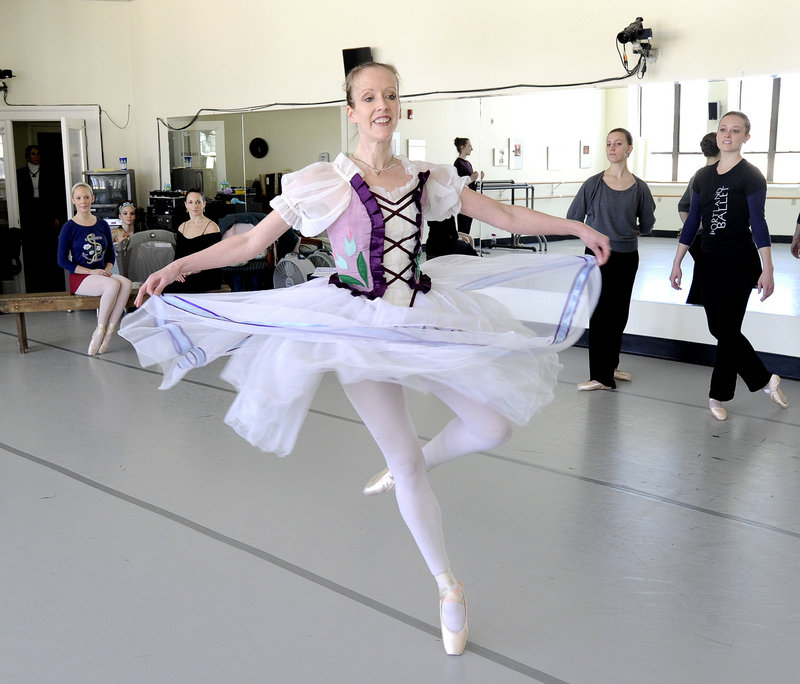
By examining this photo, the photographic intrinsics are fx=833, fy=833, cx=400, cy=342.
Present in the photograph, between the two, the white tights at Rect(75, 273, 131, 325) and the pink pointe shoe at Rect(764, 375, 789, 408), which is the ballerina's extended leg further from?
the white tights at Rect(75, 273, 131, 325)

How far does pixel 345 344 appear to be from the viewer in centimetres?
232

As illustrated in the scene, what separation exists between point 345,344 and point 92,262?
524 cm

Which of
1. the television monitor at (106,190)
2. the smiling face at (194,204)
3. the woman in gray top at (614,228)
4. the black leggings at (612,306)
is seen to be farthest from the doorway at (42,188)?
the black leggings at (612,306)

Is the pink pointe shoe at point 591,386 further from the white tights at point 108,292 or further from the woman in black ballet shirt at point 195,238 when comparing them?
the white tights at point 108,292

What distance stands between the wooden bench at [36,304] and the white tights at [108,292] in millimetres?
69

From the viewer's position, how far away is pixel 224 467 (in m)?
3.90

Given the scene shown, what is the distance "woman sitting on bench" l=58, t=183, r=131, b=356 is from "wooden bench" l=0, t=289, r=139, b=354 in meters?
0.07

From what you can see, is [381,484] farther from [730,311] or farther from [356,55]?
[356,55]

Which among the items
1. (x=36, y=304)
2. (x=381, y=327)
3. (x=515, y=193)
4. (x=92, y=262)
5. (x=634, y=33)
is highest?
(x=634, y=33)

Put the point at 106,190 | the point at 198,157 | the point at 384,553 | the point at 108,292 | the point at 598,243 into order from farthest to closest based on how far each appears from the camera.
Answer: the point at 106,190 → the point at 198,157 → the point at 108,292 → the point at 384,553 → the point at 598,243

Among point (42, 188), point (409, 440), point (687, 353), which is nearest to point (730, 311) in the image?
point (687, 353)

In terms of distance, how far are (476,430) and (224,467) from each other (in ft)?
5.90

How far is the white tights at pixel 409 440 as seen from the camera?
2314 millimetres

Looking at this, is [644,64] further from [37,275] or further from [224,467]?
[37,275]
